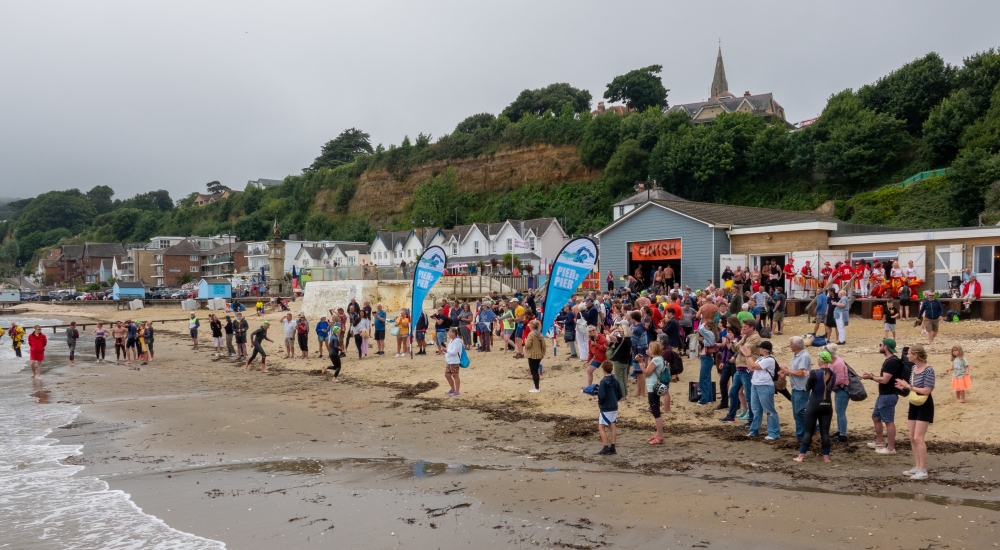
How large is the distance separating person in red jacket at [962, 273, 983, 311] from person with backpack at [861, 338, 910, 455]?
12638 millimetres

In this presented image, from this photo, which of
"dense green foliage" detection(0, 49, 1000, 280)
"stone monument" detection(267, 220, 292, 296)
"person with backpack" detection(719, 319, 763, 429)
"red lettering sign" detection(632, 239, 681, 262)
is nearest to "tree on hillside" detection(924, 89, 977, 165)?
"dense green foliage" detection(0, 49, 1000, 280)

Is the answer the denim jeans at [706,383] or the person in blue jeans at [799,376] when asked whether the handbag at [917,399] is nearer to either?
the person in blue jeans at [799,376]

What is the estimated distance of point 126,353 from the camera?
79.8ft

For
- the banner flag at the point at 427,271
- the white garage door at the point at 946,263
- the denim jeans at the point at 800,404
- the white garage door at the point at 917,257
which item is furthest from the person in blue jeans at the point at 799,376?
the white garage door at the point at 917,257

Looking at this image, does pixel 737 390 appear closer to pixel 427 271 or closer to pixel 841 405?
pixel 841 405

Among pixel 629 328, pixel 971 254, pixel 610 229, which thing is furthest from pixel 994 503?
pixel 610 229

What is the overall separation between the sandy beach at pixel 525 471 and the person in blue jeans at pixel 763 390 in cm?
22

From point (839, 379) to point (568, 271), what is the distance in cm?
772

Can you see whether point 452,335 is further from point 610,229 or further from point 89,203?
point 89,203

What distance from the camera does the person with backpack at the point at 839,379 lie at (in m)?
8.54

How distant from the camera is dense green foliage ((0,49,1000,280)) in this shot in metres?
41.3

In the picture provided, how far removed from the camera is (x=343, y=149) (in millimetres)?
112875

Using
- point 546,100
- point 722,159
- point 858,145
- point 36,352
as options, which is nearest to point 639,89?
point 546,100

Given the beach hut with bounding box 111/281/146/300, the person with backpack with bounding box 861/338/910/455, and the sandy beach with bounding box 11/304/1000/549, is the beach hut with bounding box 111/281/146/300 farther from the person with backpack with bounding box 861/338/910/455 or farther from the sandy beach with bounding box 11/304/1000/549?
the person with backpack with bounding box 861/338/910/455
